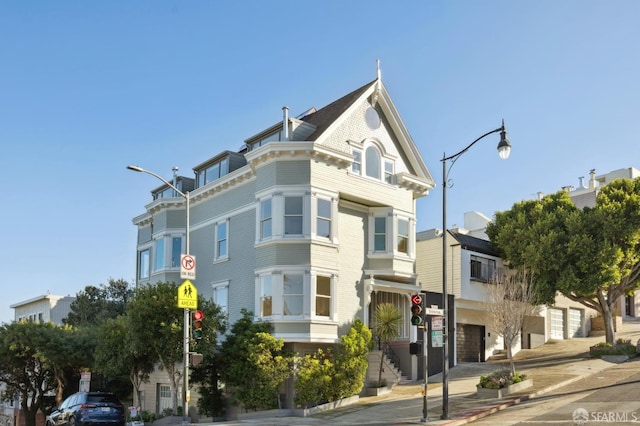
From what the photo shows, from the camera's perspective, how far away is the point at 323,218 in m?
28.4

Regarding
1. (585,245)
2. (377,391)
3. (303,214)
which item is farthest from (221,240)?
(585,245)

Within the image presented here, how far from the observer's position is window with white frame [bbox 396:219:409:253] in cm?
3134

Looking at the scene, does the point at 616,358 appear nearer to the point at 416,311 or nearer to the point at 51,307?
the point at 416,311

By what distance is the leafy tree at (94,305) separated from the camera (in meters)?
55.7

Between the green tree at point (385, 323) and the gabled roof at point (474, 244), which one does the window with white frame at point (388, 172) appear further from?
the gabled roof at point (474, 244)

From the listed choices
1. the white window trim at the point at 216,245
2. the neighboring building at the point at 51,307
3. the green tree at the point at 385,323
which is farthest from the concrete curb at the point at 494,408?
the neighboring building at the point at 51,307

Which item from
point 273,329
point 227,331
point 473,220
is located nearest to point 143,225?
point 227,331

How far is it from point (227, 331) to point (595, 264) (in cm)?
1893

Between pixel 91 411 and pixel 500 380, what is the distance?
50.3ft

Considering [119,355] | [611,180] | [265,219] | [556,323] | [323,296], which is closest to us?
[323,296]

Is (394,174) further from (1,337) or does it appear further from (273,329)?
(1,337)

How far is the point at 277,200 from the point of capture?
92.3ft

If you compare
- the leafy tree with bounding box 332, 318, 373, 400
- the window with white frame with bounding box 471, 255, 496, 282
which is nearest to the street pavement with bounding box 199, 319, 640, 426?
the leafy tree with bounding box 332, 318, 373, 400

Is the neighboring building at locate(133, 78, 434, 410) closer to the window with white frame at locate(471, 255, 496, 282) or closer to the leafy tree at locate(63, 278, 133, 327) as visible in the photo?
the window with white frame at locate(471, 255, 496, 282)
